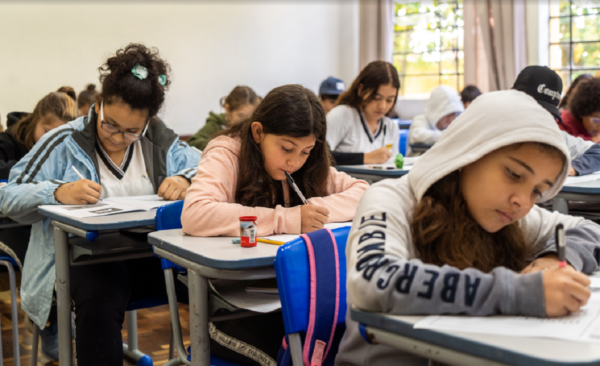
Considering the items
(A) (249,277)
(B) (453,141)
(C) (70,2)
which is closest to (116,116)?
(A) (249,277)

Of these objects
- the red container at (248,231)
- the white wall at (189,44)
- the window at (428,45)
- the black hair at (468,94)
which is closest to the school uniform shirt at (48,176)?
the red container at (248,231)

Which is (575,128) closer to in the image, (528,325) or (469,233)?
(469,233)

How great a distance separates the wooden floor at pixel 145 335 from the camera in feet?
8.64

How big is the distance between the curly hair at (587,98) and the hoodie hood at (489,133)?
243 cm

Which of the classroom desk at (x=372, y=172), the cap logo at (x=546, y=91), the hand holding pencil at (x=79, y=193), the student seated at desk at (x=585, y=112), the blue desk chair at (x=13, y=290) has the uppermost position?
the cap logo at (x=546, y=91)

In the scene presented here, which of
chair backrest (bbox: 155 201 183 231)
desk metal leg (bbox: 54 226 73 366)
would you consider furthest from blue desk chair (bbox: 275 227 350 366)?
desk metal leg (bbox: 54 226 73 366)

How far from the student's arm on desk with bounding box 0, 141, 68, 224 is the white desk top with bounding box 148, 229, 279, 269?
70cm

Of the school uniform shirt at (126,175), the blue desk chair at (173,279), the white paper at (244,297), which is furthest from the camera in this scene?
the school uniform shirt at (126,175)

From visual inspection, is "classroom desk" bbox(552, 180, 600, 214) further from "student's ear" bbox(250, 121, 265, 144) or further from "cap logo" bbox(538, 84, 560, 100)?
"student's ear" bbox(250, 121, 265, 144)

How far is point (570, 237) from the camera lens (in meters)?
1.18

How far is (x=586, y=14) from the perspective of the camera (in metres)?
6.35

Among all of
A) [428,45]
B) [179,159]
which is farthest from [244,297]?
[428,45]

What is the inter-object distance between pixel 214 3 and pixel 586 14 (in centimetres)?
407

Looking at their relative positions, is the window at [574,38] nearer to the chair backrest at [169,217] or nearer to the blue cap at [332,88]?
the blue cap at [332,88]
